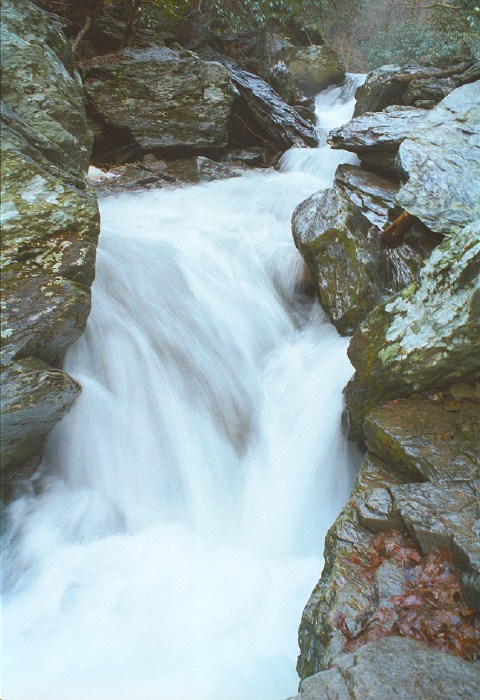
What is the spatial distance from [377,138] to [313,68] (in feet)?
33.8

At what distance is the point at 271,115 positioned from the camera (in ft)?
35.8

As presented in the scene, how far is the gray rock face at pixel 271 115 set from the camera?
35.4ft

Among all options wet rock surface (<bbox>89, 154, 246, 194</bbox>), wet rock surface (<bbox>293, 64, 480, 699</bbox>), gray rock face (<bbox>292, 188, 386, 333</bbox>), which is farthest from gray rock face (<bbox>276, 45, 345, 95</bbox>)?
wet rock surface (<bbox>293, 64, 480, 699</bbox>)

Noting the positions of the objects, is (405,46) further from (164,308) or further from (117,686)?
(117,686)

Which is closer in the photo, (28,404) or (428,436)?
(28,404)

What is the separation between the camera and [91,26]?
33.3 feet

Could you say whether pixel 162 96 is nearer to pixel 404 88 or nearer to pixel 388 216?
pixel 388 216

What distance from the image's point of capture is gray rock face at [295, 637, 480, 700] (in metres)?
1.78

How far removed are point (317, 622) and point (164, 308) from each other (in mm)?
4064

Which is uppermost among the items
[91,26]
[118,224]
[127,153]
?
[91,26]

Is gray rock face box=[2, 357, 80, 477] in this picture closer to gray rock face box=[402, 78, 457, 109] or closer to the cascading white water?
the cascading white water

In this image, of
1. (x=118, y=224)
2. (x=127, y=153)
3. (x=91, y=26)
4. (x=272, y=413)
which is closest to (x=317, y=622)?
(x=272, y=413)

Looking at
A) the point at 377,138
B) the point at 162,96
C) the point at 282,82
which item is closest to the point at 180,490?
the point at 377,138

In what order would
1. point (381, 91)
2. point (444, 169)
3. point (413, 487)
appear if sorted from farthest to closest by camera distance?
point (381, 91)
point (444, 169)
point (413, 487)
